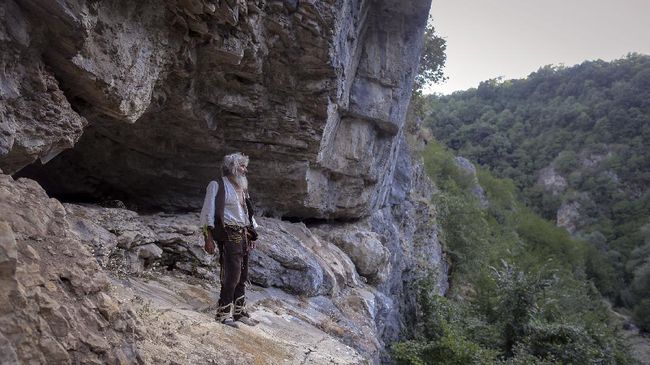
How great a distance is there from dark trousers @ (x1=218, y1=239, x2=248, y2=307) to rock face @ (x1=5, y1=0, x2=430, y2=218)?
65.8 inches

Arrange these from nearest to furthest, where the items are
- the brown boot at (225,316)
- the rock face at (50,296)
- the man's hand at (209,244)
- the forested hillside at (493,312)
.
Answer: the rock face at (50,296)
the brown boot at (225,316)
the man's hand at (209,244)
the forested hillside at (493,312)

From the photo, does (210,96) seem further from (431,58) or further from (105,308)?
(431,58)

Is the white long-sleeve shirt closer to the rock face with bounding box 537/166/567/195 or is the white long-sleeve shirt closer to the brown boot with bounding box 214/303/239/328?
the brown boot with bounding box 214/303/239/328

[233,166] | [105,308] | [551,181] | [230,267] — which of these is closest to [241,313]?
[230,267]

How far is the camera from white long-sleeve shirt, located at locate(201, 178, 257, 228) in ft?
13.8

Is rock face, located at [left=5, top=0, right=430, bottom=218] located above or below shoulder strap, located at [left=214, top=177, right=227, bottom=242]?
above

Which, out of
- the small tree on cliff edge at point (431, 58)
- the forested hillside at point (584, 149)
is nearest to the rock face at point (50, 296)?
the small tree on cliff edge at point (431, 58)

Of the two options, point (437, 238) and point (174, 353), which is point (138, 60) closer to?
point (174, 353)

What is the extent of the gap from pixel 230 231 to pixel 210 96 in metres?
2.78

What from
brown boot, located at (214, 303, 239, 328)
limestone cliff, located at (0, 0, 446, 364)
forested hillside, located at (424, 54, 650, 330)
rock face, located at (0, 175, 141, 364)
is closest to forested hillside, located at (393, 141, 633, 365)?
limestone cliff, located at (0, 0, 446, 364)

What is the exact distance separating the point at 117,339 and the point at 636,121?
204 ft

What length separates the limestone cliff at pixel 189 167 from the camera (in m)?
2.54

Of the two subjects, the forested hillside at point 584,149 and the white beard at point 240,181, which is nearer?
the white beard at point 240,181

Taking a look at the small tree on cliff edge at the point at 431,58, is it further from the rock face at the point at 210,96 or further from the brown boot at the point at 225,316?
the brown boot at the point at 225,316
